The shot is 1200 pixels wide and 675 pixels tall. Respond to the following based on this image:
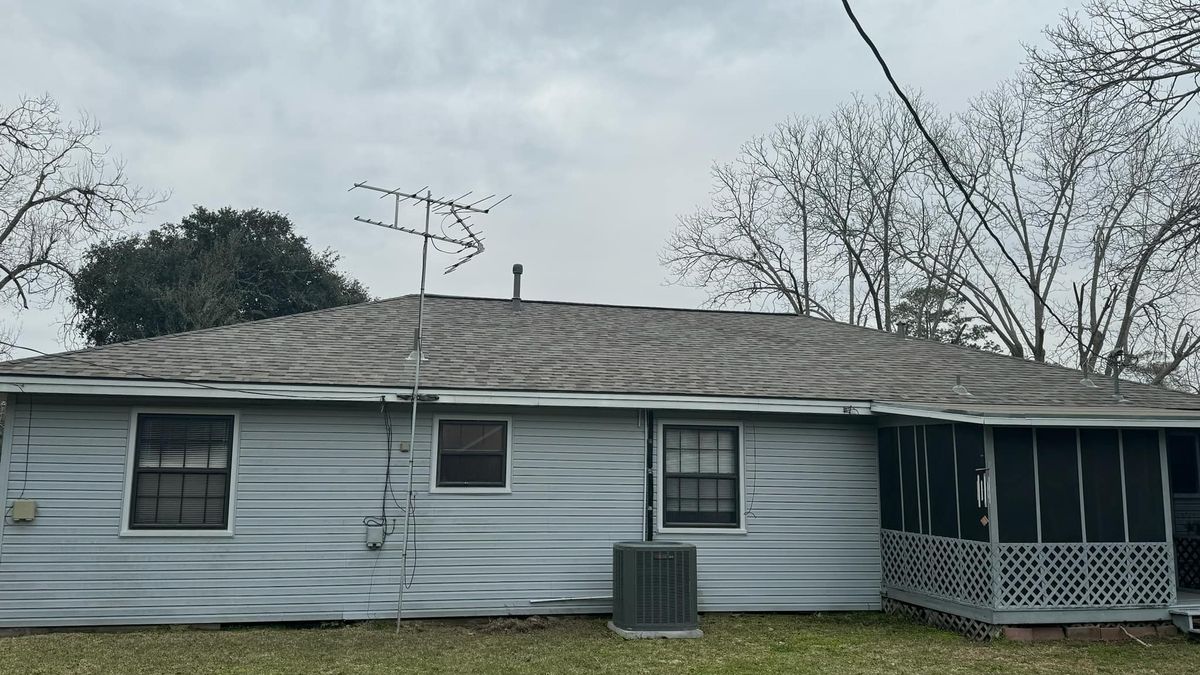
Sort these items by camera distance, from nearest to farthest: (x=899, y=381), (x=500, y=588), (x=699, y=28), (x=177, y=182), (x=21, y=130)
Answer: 1. (x=699, y=28)
2. (x=500, y=588)
3. (x=899, y=381)
4. (x=21, y=130)
5. (x=177, y=182)

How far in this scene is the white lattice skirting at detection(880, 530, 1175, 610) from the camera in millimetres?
9711

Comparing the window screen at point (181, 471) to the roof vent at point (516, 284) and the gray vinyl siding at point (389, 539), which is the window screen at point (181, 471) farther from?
the roof vent at point (516, 284)

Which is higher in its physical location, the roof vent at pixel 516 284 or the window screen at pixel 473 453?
the roof vent at pixel 516 284

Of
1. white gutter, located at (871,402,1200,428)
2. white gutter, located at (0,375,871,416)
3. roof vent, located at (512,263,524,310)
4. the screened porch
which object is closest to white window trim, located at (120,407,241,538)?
white gutter, located at (0,375,871,416)

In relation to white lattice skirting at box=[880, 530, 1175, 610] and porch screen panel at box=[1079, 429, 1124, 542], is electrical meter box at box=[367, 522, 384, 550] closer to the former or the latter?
white lattice skirting at box=[880, 530, 1175, 610]

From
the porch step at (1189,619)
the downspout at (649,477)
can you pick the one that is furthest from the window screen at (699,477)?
the porch step at (1189,619)

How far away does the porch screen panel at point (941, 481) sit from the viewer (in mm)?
10352

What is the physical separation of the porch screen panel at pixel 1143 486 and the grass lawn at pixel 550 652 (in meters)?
1.12

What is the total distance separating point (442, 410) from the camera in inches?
429

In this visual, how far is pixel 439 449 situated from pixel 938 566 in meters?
5.75

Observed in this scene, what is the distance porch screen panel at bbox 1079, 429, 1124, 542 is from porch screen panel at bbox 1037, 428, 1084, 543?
0.11 metres

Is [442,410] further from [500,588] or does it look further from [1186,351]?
[1186,351]

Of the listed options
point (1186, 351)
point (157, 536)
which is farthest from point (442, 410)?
point (1186, 351)

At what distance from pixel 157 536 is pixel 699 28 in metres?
7.56
